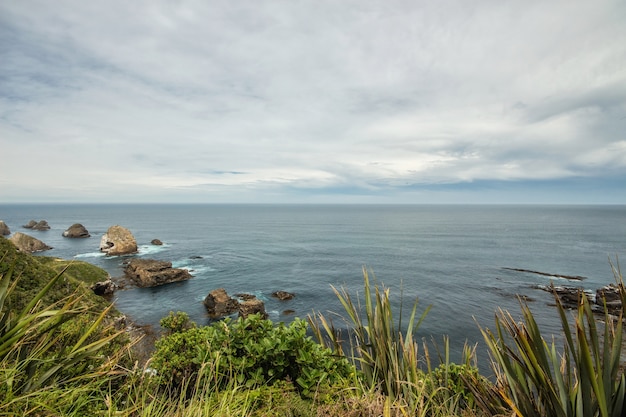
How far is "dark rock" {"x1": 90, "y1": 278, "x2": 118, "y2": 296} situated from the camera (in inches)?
1238

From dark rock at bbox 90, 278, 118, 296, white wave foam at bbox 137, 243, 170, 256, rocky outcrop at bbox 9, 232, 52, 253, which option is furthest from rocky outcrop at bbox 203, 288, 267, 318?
rocky outcrop at bbox 9, 232, 52, 253

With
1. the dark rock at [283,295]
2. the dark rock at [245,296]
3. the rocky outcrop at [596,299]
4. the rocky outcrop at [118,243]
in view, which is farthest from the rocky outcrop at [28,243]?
the rocky outcrop at [596,299]

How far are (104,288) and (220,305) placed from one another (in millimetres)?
14720

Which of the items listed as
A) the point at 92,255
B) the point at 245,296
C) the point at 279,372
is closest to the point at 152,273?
the point at 245,296

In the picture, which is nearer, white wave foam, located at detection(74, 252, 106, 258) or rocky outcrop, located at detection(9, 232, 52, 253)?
white wave foam, located at detection(74, 252, 106, 258)

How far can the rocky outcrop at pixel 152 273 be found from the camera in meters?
36.8

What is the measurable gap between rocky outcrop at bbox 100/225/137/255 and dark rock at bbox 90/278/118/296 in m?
24.2

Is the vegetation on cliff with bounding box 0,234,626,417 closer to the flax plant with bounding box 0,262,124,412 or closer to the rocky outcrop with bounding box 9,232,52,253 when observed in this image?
the flax plant with bounding box 0,262,124,412

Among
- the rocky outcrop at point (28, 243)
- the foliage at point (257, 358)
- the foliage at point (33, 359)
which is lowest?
the rocky outcrop at point (28, 243)

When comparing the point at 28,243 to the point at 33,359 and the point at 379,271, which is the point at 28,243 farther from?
the point at 33,359

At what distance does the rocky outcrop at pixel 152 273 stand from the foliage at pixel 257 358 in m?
36.1

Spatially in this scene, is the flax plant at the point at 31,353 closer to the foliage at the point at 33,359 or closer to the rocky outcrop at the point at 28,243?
the foliage at the point at 33,359

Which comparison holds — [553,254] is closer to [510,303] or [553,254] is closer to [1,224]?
[510,303]

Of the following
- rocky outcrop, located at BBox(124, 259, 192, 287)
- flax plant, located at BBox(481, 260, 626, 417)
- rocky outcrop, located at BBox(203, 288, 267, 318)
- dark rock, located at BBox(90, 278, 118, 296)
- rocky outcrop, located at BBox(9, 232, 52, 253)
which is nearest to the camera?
flax plant, located at BBox(481, 260, 626, 417)
